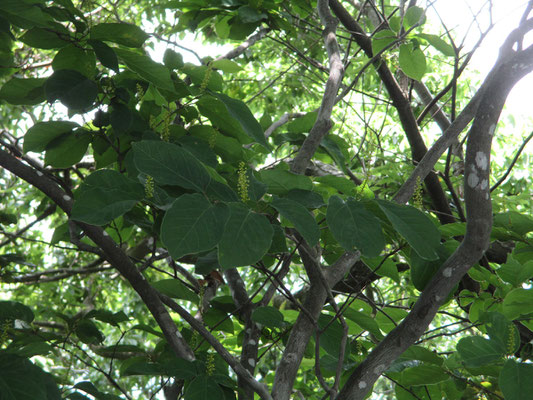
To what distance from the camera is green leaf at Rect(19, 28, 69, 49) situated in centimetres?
107

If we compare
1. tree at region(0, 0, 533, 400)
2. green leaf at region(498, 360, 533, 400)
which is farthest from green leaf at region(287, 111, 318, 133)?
green leaf at region(498, 360, 533, 400)

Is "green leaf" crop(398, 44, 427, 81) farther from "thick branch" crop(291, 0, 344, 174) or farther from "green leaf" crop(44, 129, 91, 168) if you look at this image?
"green leaf" crop(44, 129, 91, 168)

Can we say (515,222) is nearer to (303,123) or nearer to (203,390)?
(303,123)

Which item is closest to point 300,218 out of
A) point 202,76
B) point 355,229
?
point 355,229

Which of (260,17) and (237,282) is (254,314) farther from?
(260,17)

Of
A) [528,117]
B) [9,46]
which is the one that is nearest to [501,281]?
[9,46]

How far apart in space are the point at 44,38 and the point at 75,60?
72 mm

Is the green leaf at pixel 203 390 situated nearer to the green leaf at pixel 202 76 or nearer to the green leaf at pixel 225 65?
the green leaf at pixel 202 76

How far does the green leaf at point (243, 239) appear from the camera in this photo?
71 centimetres

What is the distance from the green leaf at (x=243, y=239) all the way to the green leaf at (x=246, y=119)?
1.05 ft

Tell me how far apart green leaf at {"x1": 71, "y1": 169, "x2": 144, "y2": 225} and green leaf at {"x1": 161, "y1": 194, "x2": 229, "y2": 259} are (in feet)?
0.53

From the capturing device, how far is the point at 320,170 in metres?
2.25

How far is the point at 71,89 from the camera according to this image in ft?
3.58

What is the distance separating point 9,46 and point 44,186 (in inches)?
15.5
